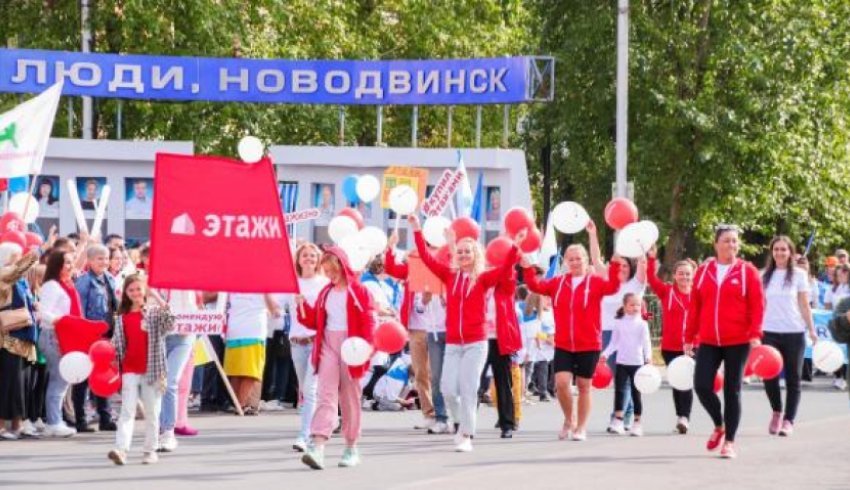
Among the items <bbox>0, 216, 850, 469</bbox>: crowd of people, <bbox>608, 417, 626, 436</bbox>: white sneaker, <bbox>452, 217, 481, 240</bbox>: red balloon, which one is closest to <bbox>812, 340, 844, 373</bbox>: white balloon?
<bbox>0, 216, 850, 469</bbox>: crowd of people

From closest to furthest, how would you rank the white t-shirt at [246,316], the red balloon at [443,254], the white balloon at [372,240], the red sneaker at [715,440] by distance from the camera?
the white balloon at [372,240] → the red sneaker at [715,440] → the red balloon at [443,254] → the white t-shirt at [246,316]

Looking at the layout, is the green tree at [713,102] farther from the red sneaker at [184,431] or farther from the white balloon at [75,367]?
the white balloon at [75,367]

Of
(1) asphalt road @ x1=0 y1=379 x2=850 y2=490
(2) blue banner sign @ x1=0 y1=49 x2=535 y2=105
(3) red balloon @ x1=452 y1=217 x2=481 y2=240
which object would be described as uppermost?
(2) blue banner sign @ x1=0 y1=49 x2=535 y2=105

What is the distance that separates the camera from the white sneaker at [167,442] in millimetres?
16609

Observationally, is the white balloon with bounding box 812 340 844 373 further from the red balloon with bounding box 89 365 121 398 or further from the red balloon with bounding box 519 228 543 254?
the red balloon with bounding box 89 365 121 398

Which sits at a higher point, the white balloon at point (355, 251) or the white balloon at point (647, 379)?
the white balloon at point (355, 251)

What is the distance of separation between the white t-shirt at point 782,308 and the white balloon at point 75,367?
6.20 m

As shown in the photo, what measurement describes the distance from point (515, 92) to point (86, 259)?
46.2 ft

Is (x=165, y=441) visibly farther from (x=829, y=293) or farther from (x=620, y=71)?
(x=620, y=71)

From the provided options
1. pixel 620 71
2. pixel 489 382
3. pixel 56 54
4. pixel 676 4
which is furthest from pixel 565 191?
pixel 489 382

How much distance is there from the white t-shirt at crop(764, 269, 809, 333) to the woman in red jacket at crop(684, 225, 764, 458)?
2.19 meters

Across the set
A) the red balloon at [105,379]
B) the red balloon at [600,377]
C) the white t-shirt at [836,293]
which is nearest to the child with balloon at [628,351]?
the red balloon at [600,377]

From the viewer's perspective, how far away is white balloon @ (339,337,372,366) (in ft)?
48.9

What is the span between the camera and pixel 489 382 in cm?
2278
